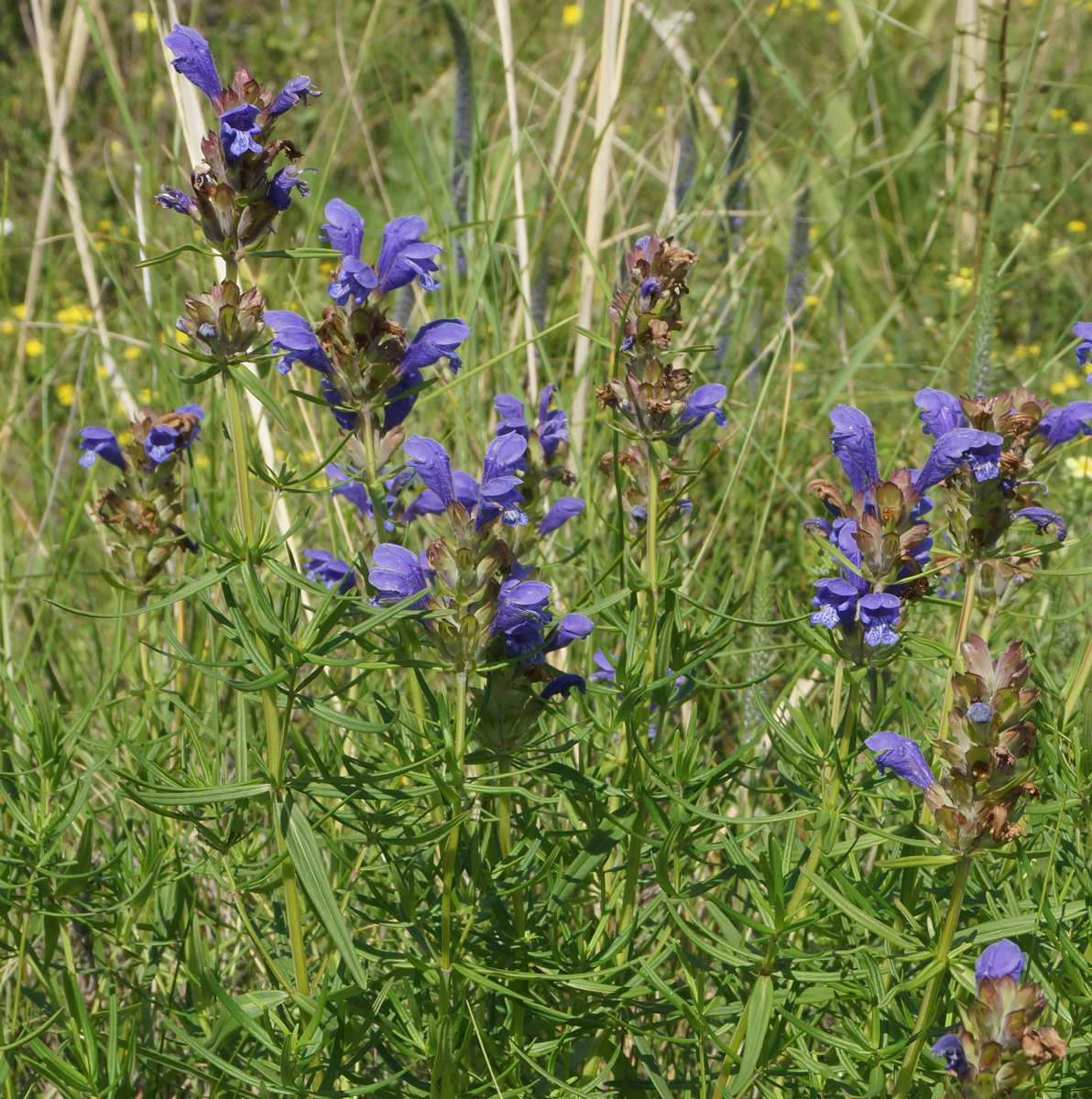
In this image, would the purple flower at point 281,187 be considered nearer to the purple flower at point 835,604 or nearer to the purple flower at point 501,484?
the purple flower at point 501,484

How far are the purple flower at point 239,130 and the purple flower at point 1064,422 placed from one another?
1.29 metres

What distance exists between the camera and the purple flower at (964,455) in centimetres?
167

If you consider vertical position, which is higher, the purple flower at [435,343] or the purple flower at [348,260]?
the purple flower at [348,260]

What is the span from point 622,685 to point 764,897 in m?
0.39

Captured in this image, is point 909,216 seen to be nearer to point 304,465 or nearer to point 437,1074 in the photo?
point 304,465

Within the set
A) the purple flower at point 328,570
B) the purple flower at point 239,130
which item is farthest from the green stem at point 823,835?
the purple flower at point 239,130

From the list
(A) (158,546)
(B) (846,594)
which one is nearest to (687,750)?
(B) (846,594)

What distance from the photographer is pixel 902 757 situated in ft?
5.15

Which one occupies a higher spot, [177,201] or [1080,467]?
[177,201]

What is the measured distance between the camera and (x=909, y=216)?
601cm

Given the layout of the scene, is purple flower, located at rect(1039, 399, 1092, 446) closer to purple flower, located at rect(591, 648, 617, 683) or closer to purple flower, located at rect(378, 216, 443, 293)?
purple flower, located at rect(591, 648, 617, 683)

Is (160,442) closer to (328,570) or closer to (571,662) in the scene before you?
(328,570)

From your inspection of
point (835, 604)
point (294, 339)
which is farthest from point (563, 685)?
point (294, 339)

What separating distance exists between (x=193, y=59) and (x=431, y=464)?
0.70 meters
